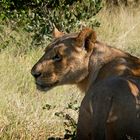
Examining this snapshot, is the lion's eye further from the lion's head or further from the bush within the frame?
the bush

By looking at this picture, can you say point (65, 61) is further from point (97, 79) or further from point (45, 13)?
point (45, 13)

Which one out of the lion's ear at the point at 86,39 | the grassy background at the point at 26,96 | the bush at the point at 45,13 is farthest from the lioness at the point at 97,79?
the bush at the point at 45,13

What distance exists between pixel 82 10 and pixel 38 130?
5.42 meters

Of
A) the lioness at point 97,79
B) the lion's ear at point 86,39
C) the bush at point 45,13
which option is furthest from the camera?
the bush at point 45,13

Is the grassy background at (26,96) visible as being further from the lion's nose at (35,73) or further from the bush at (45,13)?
the lion's nose at (35,73)

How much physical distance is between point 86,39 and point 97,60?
0.71ft

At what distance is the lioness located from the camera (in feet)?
14.7

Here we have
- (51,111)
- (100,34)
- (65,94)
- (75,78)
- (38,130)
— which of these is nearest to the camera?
(75,78)

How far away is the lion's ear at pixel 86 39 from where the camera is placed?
5367 mm

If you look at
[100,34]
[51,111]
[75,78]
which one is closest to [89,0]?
[100,34]

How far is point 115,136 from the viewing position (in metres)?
4.49

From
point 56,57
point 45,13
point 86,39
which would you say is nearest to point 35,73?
point 56,57

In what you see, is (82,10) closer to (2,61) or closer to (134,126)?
(2,61)

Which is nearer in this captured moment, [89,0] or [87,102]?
[87,102]
